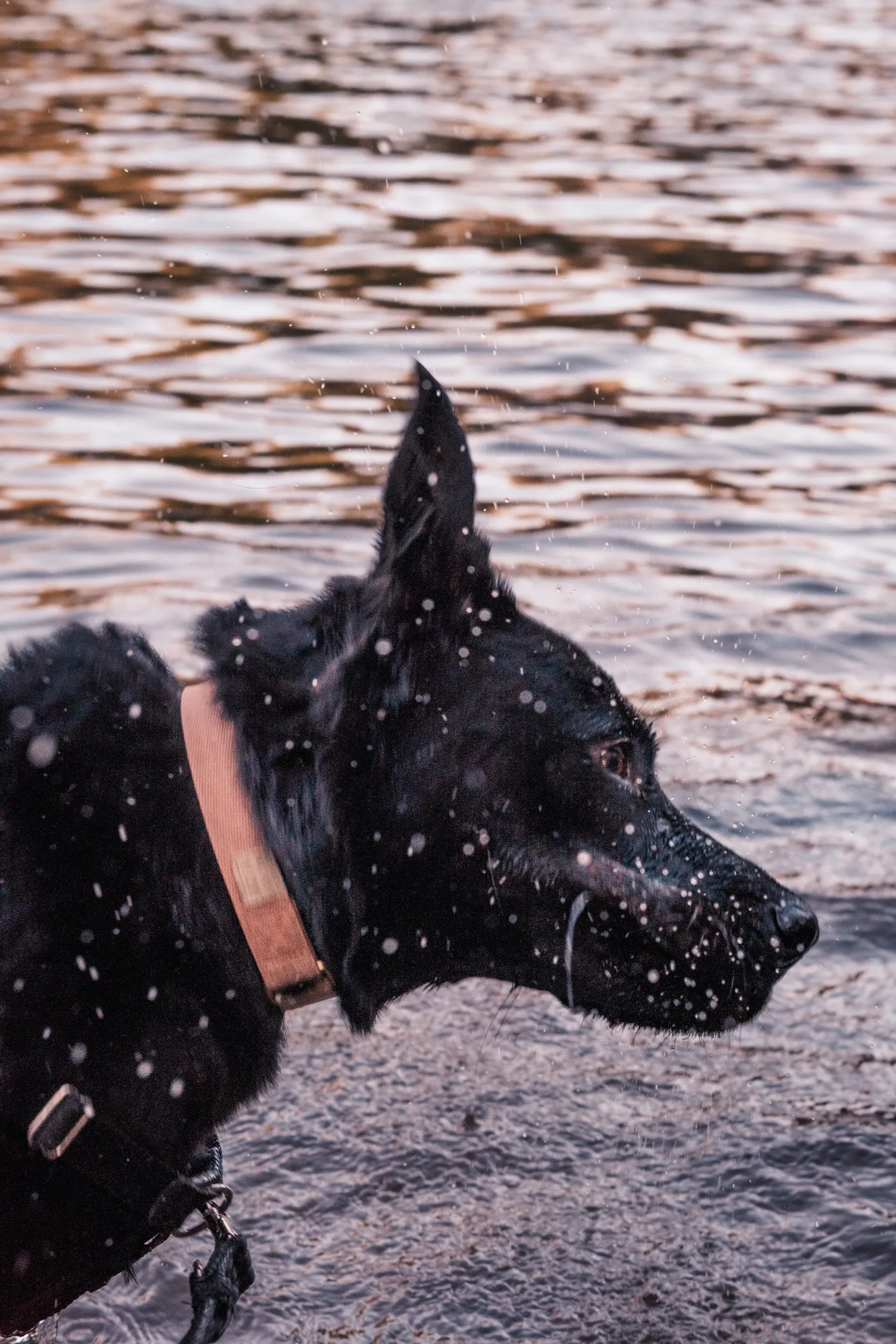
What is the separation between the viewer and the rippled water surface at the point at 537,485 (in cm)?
436

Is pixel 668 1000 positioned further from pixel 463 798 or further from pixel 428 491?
pixel 428 491

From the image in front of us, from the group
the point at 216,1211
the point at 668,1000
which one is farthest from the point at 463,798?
the point at 216,1211

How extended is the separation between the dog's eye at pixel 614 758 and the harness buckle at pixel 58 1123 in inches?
45.8

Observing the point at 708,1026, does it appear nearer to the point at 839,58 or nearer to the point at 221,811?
the point at 221,811

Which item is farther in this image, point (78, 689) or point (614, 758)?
point (614, 758)

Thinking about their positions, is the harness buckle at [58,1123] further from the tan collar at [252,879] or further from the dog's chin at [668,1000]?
the dog's chin at [668,1000]

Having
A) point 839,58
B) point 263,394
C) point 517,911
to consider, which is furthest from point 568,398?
point 839,58

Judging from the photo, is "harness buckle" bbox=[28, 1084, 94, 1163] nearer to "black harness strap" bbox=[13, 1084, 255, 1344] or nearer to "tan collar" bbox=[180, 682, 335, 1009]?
"black harness strap" bbox=[13, 1084, 255, 1344]

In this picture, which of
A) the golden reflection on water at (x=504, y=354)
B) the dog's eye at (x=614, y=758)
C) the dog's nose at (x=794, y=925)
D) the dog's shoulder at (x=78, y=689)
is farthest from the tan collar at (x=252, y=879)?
the golden reflection on water at (x=504, y=354)

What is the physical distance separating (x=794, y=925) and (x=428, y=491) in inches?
49.2

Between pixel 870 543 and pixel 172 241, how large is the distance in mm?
6498

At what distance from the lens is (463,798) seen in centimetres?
334

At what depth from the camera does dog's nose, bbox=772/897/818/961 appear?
3693 millimetres

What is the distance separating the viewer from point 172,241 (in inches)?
515
